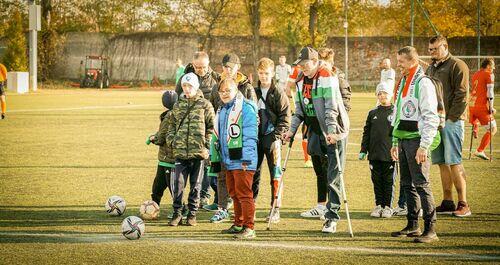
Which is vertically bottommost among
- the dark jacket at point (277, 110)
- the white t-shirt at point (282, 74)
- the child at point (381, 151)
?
the child at point (381, 151)

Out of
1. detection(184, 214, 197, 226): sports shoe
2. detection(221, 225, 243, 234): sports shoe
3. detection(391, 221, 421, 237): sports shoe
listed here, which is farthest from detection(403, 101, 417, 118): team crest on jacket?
detection(184, 214, 197, 226): sports shoe

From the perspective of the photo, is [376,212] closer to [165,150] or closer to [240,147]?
[240,147]

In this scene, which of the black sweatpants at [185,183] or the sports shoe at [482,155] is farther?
the sports shoe at [482,155]

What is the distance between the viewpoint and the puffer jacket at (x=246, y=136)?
8352 mm

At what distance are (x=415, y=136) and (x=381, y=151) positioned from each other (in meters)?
1.92

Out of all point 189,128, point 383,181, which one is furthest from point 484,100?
point 189,128

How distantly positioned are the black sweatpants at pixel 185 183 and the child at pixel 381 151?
2208 millimetres

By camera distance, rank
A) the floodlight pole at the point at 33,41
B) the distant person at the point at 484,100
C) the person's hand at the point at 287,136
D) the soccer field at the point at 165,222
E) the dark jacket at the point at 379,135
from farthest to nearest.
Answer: the floodlight pole at the point at 33,41 → the distant person at the point at 484,100 → the dark jacket at the point at 379,135 → the person's hand at the point at 287,136 → the soccer field at the point at 165,222

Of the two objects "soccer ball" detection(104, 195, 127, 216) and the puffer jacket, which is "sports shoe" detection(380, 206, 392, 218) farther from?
"soccer ball" detection(104, 195, 127, 216)

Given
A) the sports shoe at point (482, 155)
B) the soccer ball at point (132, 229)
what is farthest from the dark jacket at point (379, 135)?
the sports shoe at point (482, 155)

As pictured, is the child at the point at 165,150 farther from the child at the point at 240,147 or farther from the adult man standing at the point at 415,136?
the adult man standing at the point at 415,136

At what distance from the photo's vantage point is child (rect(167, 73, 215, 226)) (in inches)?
360

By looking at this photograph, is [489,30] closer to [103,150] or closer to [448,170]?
[103,150]

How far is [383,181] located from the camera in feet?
33.0
